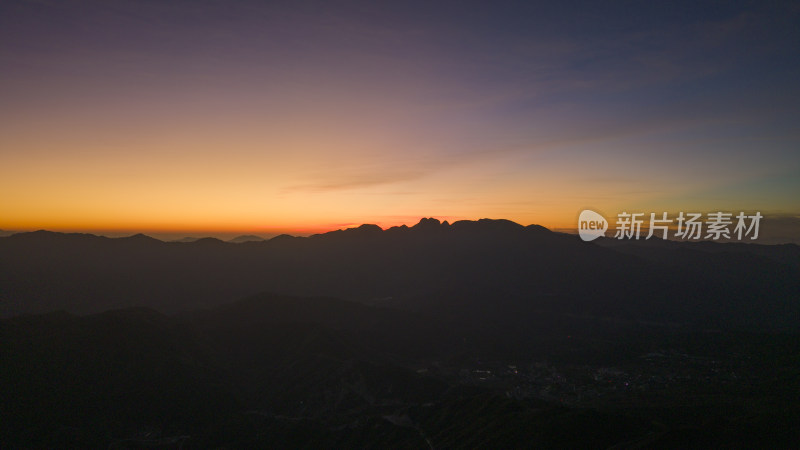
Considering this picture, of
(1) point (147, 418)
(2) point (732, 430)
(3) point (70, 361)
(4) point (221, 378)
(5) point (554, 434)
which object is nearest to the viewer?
(2) point (732, 430)

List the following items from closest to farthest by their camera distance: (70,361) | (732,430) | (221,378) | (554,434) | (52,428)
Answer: (732,430)
(554,434)
(52,428)
(70,361)
(221,378)

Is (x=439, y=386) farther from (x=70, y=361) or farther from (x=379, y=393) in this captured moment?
(x=70, y=361)

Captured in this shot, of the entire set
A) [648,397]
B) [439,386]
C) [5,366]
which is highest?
[5,366]

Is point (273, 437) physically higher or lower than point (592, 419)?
lower

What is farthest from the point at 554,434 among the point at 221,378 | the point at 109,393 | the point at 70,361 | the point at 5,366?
the point at 5,366

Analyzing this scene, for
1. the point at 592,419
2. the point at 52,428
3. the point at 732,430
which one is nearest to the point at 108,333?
the point at 52,428

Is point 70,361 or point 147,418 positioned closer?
point 147,418

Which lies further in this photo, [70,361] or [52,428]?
[70,361]

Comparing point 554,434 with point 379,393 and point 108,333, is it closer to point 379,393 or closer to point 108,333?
point 379,393

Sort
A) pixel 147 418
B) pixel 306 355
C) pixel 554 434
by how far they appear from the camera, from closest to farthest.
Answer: pixel 554 434 < pixel 147 418 < pixel 306 355
